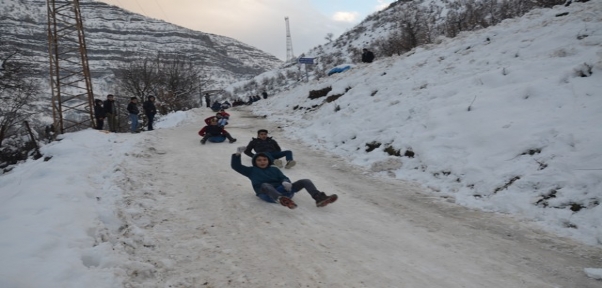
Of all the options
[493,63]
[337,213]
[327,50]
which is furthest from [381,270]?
[327,50]

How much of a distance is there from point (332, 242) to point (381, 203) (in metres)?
1.88

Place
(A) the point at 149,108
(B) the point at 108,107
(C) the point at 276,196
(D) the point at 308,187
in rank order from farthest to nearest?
(A) the point at 149,108, (B) the point at 108,107, (D) the point at 308,187, (C) the point at 276,196

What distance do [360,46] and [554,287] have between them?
2286 inches

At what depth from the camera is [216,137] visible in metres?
11.4

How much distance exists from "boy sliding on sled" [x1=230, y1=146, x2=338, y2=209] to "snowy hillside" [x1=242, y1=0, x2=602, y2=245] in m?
2.40

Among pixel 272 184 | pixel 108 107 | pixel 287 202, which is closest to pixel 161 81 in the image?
pixel 108 107

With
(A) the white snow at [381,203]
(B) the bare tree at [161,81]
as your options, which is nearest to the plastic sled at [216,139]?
(A) the white snow at [381,203]

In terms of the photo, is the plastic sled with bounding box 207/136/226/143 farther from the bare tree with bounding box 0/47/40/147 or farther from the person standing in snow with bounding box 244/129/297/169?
the bare tree with bounding box 0/47/40/147

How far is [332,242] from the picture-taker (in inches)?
160

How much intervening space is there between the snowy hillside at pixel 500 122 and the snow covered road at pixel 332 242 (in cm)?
72

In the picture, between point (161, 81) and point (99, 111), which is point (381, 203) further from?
point (161, 81)

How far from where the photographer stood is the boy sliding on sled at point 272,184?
208 inches

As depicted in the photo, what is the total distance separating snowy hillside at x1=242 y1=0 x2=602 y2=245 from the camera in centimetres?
498

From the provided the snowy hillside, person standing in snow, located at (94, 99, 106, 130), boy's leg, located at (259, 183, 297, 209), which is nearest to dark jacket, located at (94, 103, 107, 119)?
person standing in snow, located at (94, 99, 106, 130)
